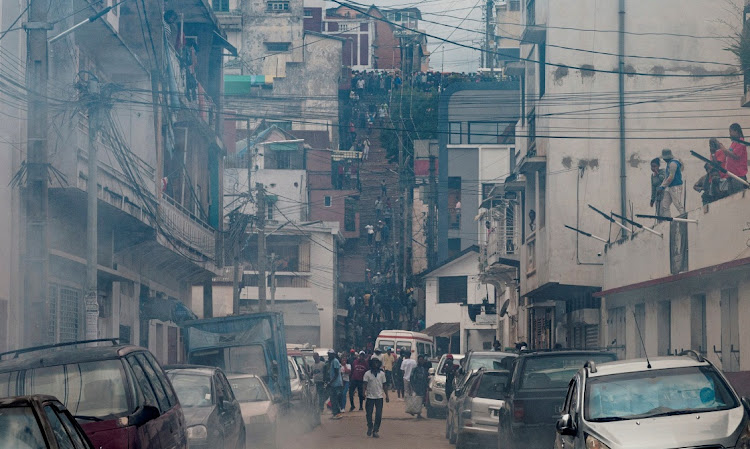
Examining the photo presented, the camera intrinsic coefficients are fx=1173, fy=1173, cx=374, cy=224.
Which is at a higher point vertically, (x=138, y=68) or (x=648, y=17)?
(x=648, y=17)

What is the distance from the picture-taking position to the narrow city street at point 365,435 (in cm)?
2191

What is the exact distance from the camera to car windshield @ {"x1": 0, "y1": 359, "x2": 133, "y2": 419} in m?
9.40

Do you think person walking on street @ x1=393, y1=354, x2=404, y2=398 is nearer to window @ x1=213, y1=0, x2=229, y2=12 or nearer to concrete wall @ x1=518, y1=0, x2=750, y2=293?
concrete wall @ x1=518, y1=0, x2=750, y2=293

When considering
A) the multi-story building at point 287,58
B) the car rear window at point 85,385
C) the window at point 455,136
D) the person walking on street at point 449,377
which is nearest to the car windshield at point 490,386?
the person walking on street at point 449,377

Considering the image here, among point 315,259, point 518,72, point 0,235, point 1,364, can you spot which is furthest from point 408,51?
point 1,364

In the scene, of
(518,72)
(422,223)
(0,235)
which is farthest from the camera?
(422,223)

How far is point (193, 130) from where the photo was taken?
38.7m

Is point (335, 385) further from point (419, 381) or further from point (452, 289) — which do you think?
point (452, 289)

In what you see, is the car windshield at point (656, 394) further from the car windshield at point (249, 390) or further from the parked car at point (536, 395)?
the car windshield at point (249, 390)

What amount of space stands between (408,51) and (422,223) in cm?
1644

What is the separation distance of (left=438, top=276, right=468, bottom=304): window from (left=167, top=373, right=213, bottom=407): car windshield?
5443 cm

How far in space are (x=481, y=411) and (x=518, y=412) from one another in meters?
4.00

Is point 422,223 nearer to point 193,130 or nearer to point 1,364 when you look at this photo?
point 193,130

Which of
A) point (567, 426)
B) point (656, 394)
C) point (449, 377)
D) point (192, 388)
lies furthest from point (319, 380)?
point (567, 426)
